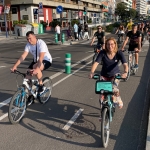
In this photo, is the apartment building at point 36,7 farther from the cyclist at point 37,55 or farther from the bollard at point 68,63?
the cyclist at point 37,55

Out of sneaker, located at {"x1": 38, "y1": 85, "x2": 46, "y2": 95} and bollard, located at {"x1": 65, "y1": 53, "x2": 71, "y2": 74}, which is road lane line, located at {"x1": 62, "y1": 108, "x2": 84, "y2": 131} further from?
bollard, located at {"x1": 65, "y1": 53, "x2": 71, "y2": 74}

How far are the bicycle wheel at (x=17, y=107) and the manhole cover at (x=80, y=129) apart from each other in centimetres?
89

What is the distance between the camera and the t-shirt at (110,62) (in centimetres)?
453

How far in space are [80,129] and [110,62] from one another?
1.37 metres

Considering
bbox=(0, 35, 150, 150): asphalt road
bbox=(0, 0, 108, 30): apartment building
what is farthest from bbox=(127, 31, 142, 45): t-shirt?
bbox=(0, 0, 108, 30): apartment building

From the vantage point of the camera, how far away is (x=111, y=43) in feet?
14.4

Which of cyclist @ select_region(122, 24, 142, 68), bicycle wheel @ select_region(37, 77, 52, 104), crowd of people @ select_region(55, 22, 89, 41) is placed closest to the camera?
bicycle wheel @ select_region(37, 77, 52, 104)

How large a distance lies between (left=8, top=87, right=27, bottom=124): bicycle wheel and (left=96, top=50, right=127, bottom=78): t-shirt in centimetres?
169

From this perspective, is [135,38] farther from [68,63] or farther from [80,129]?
[80,129]

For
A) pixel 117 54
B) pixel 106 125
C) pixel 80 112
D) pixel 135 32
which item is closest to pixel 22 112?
pixel 80 112

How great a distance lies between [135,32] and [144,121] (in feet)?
16.3

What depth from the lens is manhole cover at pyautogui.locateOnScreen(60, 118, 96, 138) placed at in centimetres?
450

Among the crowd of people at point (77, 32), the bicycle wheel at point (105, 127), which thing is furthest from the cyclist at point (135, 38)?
the crowd of people at point (77, 32)

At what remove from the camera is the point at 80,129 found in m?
4.70
